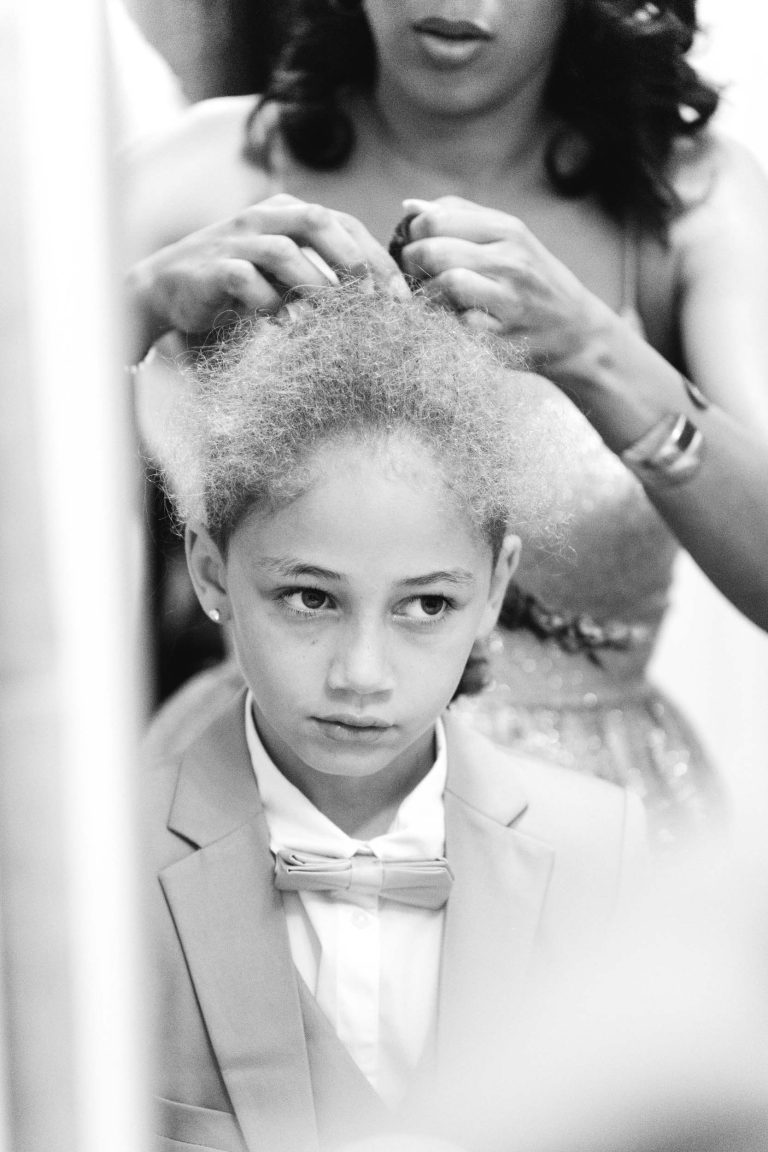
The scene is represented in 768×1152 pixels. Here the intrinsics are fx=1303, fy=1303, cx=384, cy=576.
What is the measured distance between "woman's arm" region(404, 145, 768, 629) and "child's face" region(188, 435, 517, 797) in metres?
0.10

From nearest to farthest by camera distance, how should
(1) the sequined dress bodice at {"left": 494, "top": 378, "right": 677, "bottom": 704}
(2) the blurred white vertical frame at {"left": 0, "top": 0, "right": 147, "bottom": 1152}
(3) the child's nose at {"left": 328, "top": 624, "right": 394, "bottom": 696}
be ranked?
(2) the blurred white vertical frame at {"left": 0, "top": 0, "right": 147, "bottom": 1152}, (3) the child's nose at {"left": 328, "top": 624, "right": 394, "bottom": 696}, (1) the sequined dress bodice at {"left": 494, "top": 378, "right": 677, "bottom": 704}

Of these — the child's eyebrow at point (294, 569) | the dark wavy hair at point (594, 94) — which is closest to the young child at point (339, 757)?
the child's eyebrow at point (294, 569)

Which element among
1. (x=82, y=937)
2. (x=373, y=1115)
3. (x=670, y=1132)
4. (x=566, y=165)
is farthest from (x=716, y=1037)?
(x=566, y=165)

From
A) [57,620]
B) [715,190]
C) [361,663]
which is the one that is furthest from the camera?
[715,190]

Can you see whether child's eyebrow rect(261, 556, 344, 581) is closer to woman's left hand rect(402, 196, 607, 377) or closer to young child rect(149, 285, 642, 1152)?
young child rect(149, 285, 642, 1152)

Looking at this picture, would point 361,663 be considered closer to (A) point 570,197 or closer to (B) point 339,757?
(B) point 339,757

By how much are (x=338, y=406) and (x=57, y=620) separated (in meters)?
0.22

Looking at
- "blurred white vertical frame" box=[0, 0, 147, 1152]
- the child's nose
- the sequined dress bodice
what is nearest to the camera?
"blurred white vertical frame" box=[0, 0, 147, 1152]

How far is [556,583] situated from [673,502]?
0.25 feet

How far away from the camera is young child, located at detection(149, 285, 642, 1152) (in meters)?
0.54

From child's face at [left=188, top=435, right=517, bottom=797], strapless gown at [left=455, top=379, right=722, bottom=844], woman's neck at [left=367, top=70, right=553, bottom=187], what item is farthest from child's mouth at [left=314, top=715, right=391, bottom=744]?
woman's neck at [left=367, top=70, right=553, bottom=187]

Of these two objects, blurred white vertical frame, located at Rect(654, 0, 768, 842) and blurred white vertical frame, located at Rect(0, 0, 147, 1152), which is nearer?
blurred white vertical frame, located at Rect(0, 0, 147, 1152)

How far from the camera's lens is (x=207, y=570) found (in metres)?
0.58

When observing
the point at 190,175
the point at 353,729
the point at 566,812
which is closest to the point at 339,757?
the point at 353,729
